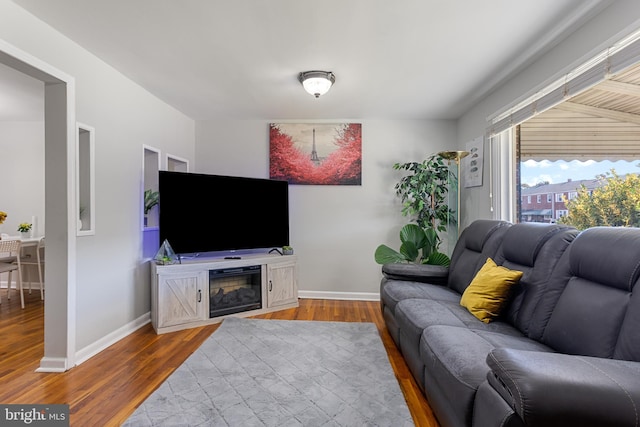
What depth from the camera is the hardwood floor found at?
189cm

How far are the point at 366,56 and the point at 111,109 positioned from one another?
89.5 inches

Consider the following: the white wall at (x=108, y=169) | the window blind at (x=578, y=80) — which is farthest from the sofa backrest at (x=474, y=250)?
the white wall at (x=108, y=169)

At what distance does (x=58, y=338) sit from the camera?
7.71 feet

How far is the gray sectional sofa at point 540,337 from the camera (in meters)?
0.96

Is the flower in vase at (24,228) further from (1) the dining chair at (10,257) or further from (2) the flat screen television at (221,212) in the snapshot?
(2) the flat screen television at (221,212)

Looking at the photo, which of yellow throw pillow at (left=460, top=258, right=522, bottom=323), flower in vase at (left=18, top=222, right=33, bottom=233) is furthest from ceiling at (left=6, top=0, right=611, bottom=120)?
flower in vase at (left=18, top=222, right=33, bottom=233)

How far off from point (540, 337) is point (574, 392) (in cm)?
92

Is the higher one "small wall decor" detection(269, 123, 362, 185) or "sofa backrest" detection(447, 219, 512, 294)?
"small wall decor" detection(269, 123, 362, 185)

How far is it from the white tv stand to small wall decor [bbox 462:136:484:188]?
2.41 metres

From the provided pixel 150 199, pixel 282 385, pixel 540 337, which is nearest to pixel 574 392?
pixel 540 337

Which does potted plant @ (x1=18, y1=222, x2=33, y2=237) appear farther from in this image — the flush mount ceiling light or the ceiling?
the flush mount ceiling light

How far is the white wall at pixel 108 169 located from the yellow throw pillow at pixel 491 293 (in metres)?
2.96

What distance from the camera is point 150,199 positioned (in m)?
3.38

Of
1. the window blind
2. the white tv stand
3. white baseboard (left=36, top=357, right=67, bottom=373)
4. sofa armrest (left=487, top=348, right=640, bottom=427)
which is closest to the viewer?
sofa armrest (left=487, top=348, right=640, bottom=427)
